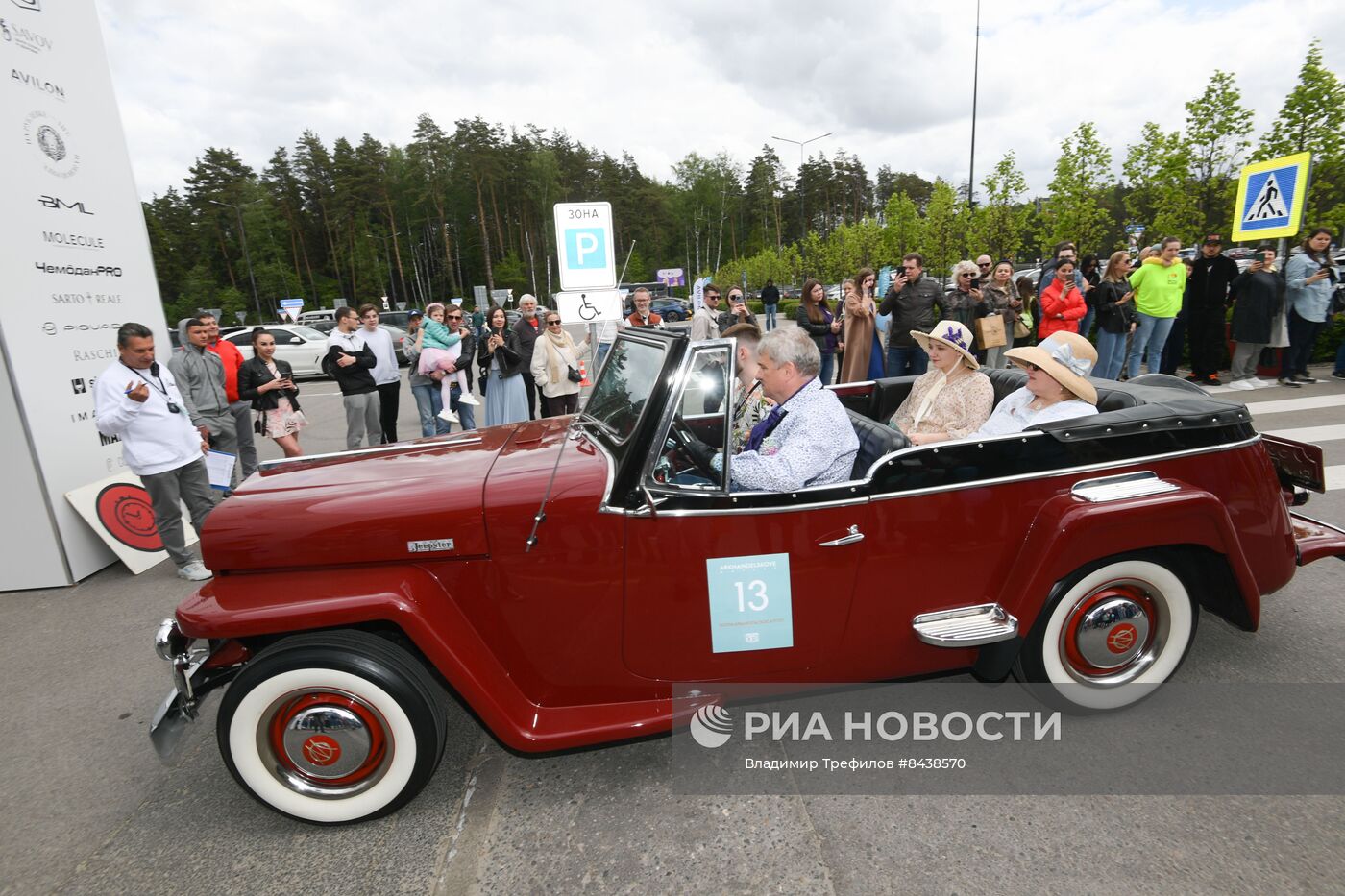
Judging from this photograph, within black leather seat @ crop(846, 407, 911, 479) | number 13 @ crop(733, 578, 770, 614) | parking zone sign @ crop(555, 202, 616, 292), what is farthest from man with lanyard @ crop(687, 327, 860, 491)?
parking zone sign @ crop(555, 202, 616, 292)

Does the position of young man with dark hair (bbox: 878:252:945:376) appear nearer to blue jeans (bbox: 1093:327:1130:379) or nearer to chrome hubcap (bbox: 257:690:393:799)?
blue jeans (bbox: 1093:327:1130:379)

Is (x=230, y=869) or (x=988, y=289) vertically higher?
(x=988, y=289)

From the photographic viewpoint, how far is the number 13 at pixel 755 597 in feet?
7.52

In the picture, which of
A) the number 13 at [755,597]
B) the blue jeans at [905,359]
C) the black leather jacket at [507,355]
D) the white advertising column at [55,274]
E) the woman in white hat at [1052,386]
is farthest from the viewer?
the black leather jacket at [507,355]

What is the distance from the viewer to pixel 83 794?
8.56 feet

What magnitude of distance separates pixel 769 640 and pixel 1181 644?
1.73m

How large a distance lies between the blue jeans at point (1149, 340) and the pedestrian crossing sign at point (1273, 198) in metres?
1.50

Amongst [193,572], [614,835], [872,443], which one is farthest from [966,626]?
[193,572]

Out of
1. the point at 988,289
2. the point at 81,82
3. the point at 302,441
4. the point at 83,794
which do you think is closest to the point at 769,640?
the point at 83,794

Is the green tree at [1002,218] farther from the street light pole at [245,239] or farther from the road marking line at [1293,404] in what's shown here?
the street light pole at [245,239]

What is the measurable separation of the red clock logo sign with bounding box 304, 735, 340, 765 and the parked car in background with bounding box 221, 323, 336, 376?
16.0 metres

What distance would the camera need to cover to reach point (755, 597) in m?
2.30

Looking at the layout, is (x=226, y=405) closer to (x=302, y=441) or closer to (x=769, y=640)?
(x=302, y=441)

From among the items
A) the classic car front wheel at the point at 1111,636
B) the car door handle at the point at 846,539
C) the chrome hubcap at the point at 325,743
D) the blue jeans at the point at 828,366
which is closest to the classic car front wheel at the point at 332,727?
the chrome hubcap at the point at 325,743
